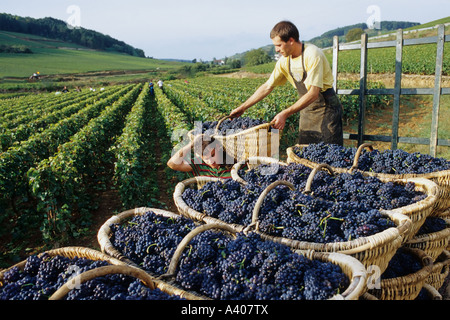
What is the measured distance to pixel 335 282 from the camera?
1.56 meters

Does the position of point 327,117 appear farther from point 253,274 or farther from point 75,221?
point 75,221

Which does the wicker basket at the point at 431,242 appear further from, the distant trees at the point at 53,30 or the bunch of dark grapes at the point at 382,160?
the distant trees at the point at 53,30

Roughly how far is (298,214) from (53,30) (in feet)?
413

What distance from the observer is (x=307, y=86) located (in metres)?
3.84

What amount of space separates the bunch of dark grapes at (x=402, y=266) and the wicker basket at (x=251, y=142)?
160 cm

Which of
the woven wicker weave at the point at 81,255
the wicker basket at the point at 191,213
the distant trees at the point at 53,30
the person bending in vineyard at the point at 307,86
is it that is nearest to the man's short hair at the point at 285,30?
the person bending in vineyard at the point at 307,86

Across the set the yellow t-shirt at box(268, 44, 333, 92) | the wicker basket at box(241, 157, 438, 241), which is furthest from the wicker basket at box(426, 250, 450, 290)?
the yellow t-shirt at box(268, 44, 333, 92)

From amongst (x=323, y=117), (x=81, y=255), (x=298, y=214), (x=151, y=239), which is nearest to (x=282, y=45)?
(x=323, y=117)

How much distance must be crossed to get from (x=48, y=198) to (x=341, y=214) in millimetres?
4362

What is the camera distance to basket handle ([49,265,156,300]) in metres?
1.42

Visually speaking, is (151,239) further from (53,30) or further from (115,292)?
(53,30)

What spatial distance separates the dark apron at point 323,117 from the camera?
13.1ft

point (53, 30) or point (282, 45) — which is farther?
point (53, 30)
